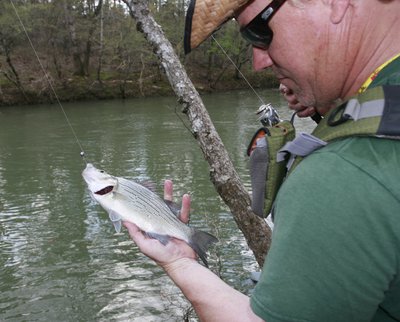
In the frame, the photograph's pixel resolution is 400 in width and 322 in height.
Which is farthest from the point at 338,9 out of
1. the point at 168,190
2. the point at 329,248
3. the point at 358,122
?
the point at 168,190

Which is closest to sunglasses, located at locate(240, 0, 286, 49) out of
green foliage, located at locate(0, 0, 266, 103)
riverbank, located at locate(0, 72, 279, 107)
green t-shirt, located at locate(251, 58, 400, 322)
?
green t-shirt, located at locate(251, 58, 400, 322)

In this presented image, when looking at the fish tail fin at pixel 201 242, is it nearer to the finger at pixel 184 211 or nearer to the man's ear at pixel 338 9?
the finger at pixel 184 211

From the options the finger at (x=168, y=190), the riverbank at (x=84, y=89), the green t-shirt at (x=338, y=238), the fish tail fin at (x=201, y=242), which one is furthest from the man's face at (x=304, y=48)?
the riverbank at (x=84, y=89)

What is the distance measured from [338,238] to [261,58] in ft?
2.68

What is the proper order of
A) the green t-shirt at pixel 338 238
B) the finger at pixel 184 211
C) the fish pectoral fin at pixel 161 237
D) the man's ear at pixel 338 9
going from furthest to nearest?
1. the finger at pixel 184 211
2. the fish pectoral fin at pixel 161 237
3. the man's ear at pixel 338 9
4. the green t-shirt at pixel 338 238

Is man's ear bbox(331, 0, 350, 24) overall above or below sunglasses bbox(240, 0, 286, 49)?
above

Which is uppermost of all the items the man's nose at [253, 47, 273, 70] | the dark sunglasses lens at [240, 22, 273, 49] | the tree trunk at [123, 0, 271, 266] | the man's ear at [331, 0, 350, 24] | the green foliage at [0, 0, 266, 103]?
the man's ear at [331, 0, 350, 24]

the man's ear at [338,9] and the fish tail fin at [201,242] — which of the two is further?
the fish tail fin at [201,242]

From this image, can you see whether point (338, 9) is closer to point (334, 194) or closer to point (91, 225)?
point (334, 194)

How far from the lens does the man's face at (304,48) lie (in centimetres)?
146

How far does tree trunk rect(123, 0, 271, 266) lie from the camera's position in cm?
563

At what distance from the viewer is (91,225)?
11453 mm

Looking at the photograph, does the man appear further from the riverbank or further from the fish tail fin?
the riverbank

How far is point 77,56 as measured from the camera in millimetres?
43312
